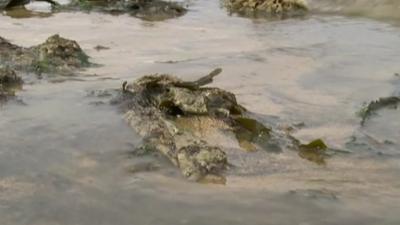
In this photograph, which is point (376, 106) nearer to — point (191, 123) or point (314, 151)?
point (314, 151)

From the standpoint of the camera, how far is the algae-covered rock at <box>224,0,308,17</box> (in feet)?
33.9

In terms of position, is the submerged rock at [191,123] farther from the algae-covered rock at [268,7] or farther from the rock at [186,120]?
the algae-covered rock at [268,7]

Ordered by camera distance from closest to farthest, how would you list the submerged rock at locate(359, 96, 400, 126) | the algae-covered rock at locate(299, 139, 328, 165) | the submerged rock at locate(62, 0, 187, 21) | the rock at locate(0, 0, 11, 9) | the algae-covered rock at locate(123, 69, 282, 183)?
the algae-covered rock at locate(123, 69, 282, 183) < the algae-covered rock at locate(299, 139, 328, 165) < the submerged rock at locate(359, 96, 400, 126) < the submerged rock at locate(62, 0, 187, 21) < the rock at locate(0, 0, 11, 9)

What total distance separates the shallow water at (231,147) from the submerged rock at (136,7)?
313 centimetres

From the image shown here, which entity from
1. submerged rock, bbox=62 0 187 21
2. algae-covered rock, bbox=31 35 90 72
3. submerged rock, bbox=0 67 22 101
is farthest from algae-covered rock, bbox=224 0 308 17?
submerged rock, bbox=0 67 22 101

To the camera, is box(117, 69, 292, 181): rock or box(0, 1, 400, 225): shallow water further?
box(117, 69, 292, 181): rock

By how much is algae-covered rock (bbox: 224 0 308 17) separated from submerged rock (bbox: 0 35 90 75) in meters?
4.99

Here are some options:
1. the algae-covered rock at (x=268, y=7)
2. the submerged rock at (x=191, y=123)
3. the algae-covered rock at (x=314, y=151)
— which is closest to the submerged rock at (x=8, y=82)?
the submerged rock at (x=191, y=123)

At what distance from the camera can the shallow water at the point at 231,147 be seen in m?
2.62

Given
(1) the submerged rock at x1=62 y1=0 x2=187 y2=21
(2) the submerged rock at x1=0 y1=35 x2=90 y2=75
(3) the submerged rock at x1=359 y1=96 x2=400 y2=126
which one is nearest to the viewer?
(3) the submerged rock at x1=359 y1=96 x2=400 y2=126

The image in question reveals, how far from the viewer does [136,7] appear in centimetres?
1037

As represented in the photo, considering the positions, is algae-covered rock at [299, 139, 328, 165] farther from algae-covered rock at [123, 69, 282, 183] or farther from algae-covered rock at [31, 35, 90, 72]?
algae-covered rock at [31, 35, 90, 72]

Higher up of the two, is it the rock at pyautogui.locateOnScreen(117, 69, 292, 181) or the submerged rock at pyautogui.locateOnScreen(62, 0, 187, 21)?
the rock at pyautogui.locateOnScreen(117, 69, 292, 181)

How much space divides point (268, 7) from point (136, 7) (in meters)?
2.32
